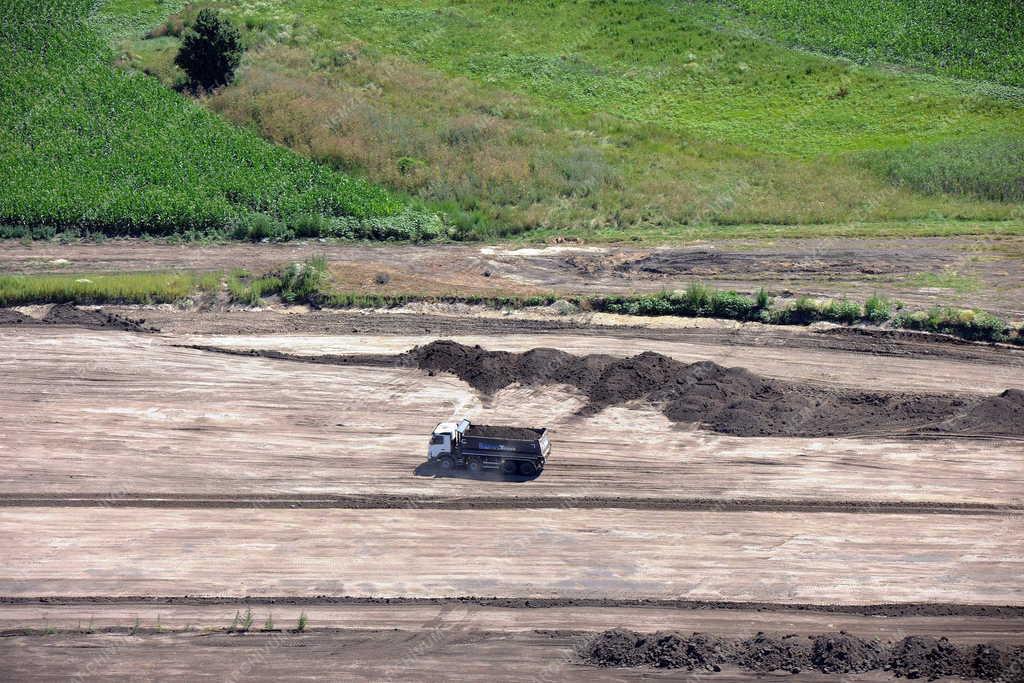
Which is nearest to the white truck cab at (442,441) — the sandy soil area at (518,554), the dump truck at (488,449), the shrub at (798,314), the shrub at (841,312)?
the dump truck at (488,449)

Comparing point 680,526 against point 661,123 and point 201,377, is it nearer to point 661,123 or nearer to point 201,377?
point 201,377

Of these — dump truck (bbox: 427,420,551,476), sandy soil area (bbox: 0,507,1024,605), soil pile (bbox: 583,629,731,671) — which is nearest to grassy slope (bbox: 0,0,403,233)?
dump truck (bbox: 427,420,551,476)

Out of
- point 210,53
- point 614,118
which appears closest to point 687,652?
point 614,118

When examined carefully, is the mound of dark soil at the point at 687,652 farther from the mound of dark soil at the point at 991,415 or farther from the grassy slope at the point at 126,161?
the grassy slope at the point at 126,161

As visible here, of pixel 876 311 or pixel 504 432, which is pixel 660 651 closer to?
pixel 504 432

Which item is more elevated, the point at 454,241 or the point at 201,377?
the point at 454,241

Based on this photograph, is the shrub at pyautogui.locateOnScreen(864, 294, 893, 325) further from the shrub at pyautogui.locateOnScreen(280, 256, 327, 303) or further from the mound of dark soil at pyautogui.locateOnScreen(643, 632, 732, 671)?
the shrub at pyautogui.locateOnScreen(280, 256, 327, 303)

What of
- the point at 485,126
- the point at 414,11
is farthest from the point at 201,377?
the point at 414,11
